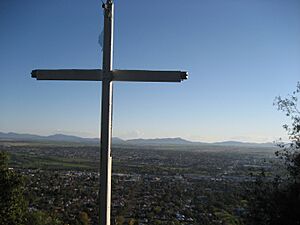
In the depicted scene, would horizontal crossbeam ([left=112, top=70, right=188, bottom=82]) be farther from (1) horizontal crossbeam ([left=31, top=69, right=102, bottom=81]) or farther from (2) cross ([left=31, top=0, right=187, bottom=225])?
(1) horizontal crossbeam ([left=31, top=69, right=102, bottom=81])

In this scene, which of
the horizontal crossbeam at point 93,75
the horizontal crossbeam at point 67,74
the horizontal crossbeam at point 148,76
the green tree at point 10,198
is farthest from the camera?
the green tree at point 10,198

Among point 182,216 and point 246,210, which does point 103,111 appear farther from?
point 182,216

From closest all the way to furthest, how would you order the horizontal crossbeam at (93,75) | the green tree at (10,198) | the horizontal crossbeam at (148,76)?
the horizontal crossbeam at (148,76), the horizontal crossbeam at (93,75), the green tree at (10,198)

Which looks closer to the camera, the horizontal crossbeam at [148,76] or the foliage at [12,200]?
the horizontal crossbeam at [148,76]

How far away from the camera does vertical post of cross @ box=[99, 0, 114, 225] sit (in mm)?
2807

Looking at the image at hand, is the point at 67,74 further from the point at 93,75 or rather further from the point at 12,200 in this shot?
the point at 12,200

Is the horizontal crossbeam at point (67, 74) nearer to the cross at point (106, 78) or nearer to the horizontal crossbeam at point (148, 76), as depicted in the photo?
the cross at point (106, 78)

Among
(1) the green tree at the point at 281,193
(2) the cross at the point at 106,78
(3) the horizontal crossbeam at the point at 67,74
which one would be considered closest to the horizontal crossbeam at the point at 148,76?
(2) the cross at the point at 106,78

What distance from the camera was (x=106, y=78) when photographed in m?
2.85

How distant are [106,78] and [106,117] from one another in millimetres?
348

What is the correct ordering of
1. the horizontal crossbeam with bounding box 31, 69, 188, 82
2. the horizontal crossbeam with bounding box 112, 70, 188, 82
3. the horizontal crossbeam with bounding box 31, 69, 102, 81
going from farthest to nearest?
the horizontal crossbeam with bounding box 31, 69, 102, 81, the horizontal crossbeam with bounding box 31, 69, 188, 82, the horizontal crossbeam with bounding box 112, 70, 188, 82

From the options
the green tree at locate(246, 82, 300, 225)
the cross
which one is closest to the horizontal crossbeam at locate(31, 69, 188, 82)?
the cross

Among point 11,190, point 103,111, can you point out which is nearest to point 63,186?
point 11,190

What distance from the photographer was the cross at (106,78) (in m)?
2.80
